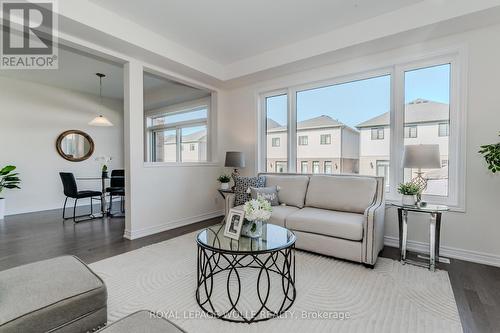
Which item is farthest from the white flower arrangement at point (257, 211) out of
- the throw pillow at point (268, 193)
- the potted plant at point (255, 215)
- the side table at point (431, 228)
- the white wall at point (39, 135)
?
the white wall at point (39, 135)

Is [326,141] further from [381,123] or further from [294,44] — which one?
[294,44]

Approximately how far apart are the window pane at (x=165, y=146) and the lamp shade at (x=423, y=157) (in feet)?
16.9

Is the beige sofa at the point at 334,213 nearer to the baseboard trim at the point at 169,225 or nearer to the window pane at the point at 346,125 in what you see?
the window pane at the point at 346,125

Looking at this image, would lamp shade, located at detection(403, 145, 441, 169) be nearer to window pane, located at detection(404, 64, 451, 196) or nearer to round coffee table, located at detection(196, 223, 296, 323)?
window pane, located at detection(404, 64, 451, 196)

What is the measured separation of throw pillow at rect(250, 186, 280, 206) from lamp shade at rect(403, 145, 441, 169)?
168 cm

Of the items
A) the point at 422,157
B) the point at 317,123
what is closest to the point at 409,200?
the point at 422,157

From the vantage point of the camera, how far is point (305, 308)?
186 centimetres

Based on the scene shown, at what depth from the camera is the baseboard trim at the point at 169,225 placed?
354 centimetres

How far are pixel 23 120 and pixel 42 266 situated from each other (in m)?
5.15

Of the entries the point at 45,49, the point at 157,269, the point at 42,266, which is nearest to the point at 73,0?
the point at 45,49

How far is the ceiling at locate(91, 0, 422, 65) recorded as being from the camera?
272 cm

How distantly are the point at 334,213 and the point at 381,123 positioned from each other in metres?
1.49

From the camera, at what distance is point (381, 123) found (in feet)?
11.3

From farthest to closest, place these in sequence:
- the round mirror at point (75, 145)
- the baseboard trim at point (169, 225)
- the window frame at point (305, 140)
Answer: the round mirror at point (75, 145) < the window frame at point (305, 140) < the baseboard trim at point (169, 225)
